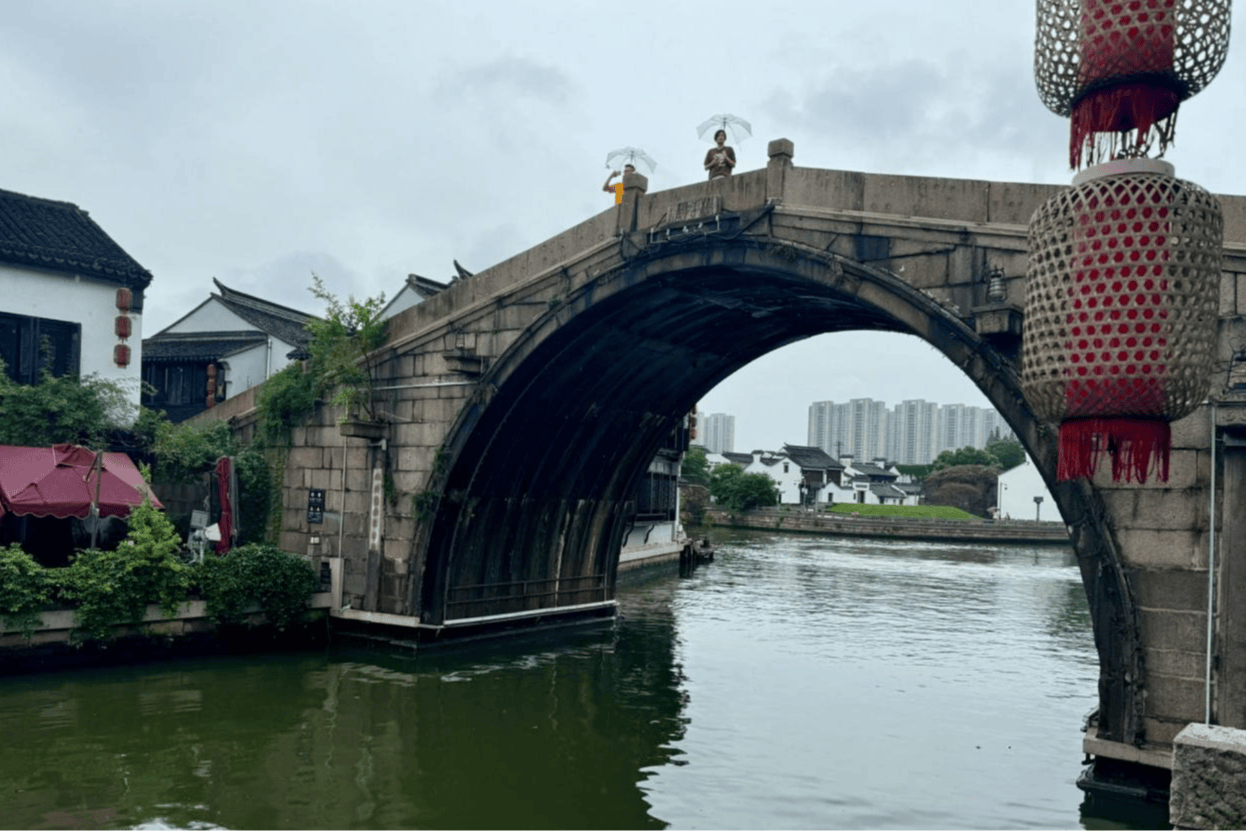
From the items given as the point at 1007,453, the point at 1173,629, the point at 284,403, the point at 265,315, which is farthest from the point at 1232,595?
the point at 1007,453

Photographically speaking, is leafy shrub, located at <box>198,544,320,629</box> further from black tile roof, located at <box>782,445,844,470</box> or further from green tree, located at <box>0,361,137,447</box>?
black tile roof, located at <box>782,445,844,470</box>

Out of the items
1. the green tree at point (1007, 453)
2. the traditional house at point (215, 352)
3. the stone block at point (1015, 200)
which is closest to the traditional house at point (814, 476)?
the green tree at point (1007, 453)

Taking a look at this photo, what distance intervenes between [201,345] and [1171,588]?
30.1 m

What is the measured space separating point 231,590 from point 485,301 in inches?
281

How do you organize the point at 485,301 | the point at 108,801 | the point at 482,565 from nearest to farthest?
1. the point at 108,801
2. the point at 485,301
3. the point at 482,565

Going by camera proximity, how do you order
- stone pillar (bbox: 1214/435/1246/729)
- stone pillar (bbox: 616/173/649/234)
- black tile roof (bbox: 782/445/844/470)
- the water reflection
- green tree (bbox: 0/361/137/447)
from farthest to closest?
black tile roof (bbox: 782/445/844/470) < green tree (bbox: 0/361/137/447) < stone pillar (bbox: 616/173/649/234) < the water reflection < stone pillar (bbox: 1214/435/1246/729)

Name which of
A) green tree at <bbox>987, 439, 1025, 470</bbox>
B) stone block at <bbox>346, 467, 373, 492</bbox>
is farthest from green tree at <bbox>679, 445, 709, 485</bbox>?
stone block at <bbox>346, 467, 373, 492</bbox>

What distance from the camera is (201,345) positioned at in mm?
33781

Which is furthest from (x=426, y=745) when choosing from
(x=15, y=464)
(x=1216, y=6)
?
(x=1216, y=6)

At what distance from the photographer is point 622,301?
61.2ft

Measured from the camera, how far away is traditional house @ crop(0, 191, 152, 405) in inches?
853

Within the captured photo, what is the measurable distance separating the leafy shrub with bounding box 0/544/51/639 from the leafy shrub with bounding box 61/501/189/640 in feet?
1.28

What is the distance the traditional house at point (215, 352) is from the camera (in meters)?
32.2

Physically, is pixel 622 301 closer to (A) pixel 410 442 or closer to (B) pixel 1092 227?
(A) pixel 410 442
